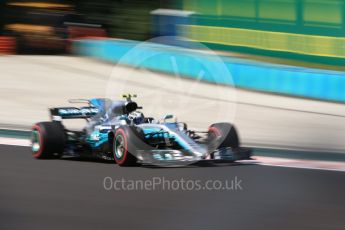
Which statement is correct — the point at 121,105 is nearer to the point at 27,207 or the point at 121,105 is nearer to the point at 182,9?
the point at 27,207

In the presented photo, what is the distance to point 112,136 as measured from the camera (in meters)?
9.55

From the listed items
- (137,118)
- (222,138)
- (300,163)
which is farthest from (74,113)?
(300,163)

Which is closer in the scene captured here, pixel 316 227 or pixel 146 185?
pixel 316 227

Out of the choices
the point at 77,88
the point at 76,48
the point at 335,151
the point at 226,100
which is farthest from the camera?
the point at 76,48

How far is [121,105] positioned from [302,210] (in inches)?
122

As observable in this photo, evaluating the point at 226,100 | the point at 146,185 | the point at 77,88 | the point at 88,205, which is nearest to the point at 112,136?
the point at 146,185

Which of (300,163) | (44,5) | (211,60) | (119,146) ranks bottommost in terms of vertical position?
(300,163)

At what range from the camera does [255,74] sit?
1764 cm

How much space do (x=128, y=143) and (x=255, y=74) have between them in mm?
8911

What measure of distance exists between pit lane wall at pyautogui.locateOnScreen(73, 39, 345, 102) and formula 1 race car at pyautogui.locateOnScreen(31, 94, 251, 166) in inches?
159

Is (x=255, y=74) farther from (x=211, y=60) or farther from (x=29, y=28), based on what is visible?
(x=29, y=28)

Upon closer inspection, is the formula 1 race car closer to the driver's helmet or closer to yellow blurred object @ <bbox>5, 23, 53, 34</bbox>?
the driver's helmet

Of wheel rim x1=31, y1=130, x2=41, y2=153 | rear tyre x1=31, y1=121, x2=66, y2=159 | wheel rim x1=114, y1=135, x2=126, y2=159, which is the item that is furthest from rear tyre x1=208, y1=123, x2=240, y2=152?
wheel rim x1=31, y1=130, x2=41, y2=153

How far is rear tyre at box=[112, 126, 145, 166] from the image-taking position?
908cm
